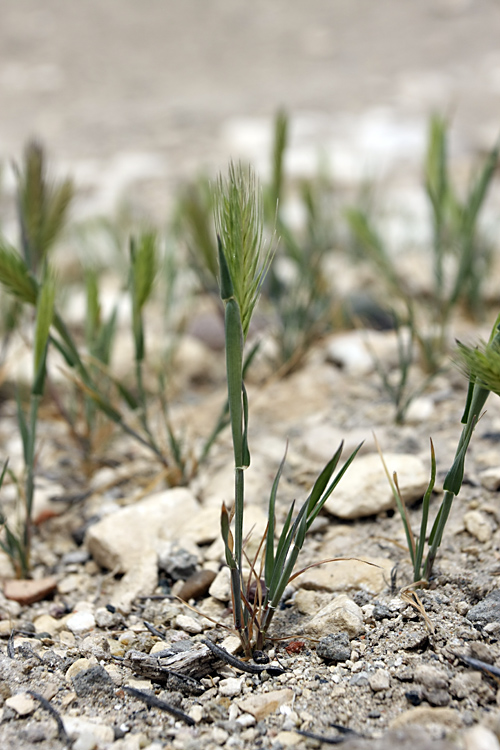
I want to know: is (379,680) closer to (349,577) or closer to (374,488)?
(349,577)

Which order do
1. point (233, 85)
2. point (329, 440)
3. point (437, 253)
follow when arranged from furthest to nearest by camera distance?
point (233, 85) → point (437, 253) → point (329, 440)

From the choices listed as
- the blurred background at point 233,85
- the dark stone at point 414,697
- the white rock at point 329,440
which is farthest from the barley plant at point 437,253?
the blurred background at point 233,85

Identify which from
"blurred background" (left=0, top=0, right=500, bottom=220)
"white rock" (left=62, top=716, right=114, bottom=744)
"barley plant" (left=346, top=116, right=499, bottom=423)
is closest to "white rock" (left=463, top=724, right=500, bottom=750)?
"white rock" (left=62, top=716, right=114, bottom=744)

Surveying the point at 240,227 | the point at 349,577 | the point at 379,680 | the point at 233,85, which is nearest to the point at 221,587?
the point at 349,577

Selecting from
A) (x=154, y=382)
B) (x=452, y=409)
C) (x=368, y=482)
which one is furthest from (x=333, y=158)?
(x=368, y=482)

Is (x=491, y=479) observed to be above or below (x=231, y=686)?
above

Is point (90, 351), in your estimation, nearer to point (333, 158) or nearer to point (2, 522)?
point (2, 522)
